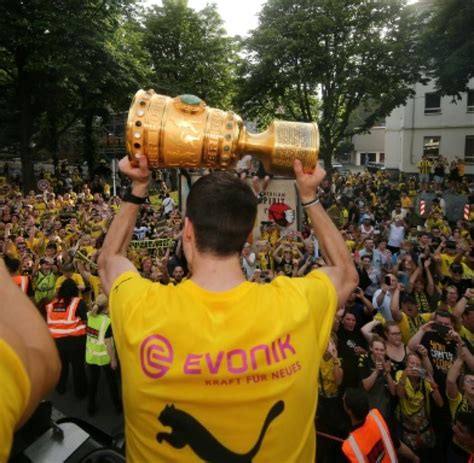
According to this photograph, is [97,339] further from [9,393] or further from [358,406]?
[9,393]

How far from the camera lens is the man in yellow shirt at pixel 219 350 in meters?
1.52

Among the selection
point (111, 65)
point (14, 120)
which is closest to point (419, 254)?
point (111, 65)

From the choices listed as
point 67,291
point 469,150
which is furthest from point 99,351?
point 469,150

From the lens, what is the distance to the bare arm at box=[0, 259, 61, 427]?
1.14 metres

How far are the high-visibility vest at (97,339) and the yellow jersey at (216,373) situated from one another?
511 cm

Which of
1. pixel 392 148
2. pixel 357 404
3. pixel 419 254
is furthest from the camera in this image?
pixel 392 148

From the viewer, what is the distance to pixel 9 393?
107 cm

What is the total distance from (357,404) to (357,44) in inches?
951

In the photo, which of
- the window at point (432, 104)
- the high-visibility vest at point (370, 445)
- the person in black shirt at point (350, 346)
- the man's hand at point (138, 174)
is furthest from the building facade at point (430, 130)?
the man's hand at point (138, 174)

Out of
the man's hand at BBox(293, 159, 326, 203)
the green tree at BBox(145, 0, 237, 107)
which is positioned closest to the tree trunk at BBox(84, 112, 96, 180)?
the green tree at BBox(145, 0, 237, 107)

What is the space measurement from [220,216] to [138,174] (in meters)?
0.57

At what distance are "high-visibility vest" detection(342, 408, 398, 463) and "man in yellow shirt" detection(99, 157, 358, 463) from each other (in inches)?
74.2

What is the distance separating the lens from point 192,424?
1517mm

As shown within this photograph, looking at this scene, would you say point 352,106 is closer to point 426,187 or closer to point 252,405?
point 426,187
